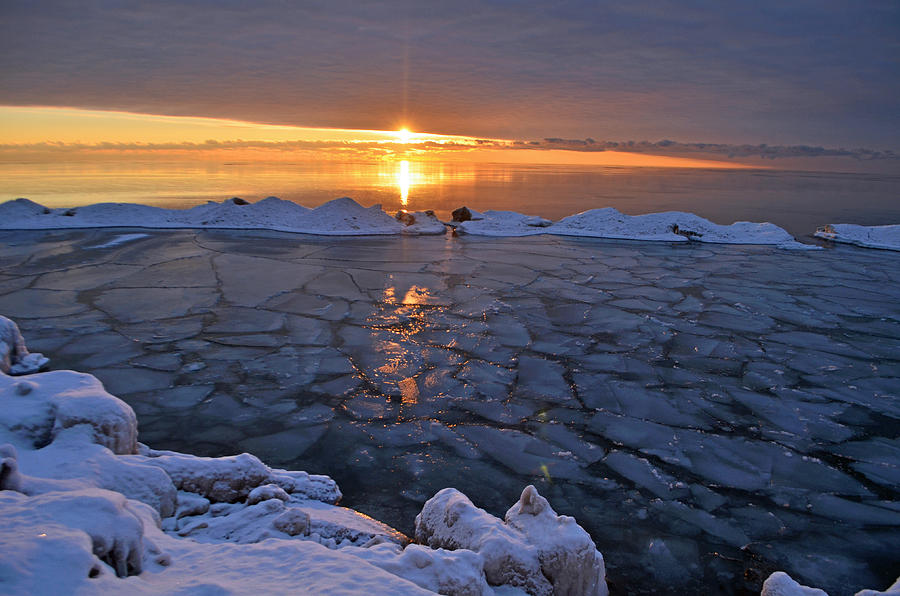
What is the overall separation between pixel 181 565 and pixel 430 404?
7.33 feet

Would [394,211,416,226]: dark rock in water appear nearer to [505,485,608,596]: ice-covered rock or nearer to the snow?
the snow

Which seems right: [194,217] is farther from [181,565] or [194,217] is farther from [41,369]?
[181,565]

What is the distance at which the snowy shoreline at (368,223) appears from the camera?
10.4 meters

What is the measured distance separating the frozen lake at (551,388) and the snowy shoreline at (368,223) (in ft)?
9.85

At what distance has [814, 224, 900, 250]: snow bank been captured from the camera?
36.3ft

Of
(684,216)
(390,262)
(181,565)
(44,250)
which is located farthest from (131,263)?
(684,216)

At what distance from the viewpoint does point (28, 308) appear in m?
5.39

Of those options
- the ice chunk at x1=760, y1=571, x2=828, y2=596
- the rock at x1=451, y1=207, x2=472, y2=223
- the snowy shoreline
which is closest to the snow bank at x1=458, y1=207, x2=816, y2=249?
the snowy shoreline

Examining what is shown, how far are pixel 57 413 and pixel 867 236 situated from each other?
46.8 feet

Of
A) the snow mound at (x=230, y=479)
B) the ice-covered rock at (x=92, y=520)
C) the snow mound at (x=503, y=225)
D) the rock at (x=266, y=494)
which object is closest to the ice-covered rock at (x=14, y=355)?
the snow mound at (x=230, y=479)

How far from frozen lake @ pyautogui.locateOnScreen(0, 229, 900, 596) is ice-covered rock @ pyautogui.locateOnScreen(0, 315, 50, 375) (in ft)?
0.96

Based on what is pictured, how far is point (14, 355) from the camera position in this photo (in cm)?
368

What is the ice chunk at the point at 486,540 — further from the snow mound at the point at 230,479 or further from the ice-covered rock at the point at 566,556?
the snow mound at the point at 230,479

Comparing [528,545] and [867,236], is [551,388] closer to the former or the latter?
[528,545]
